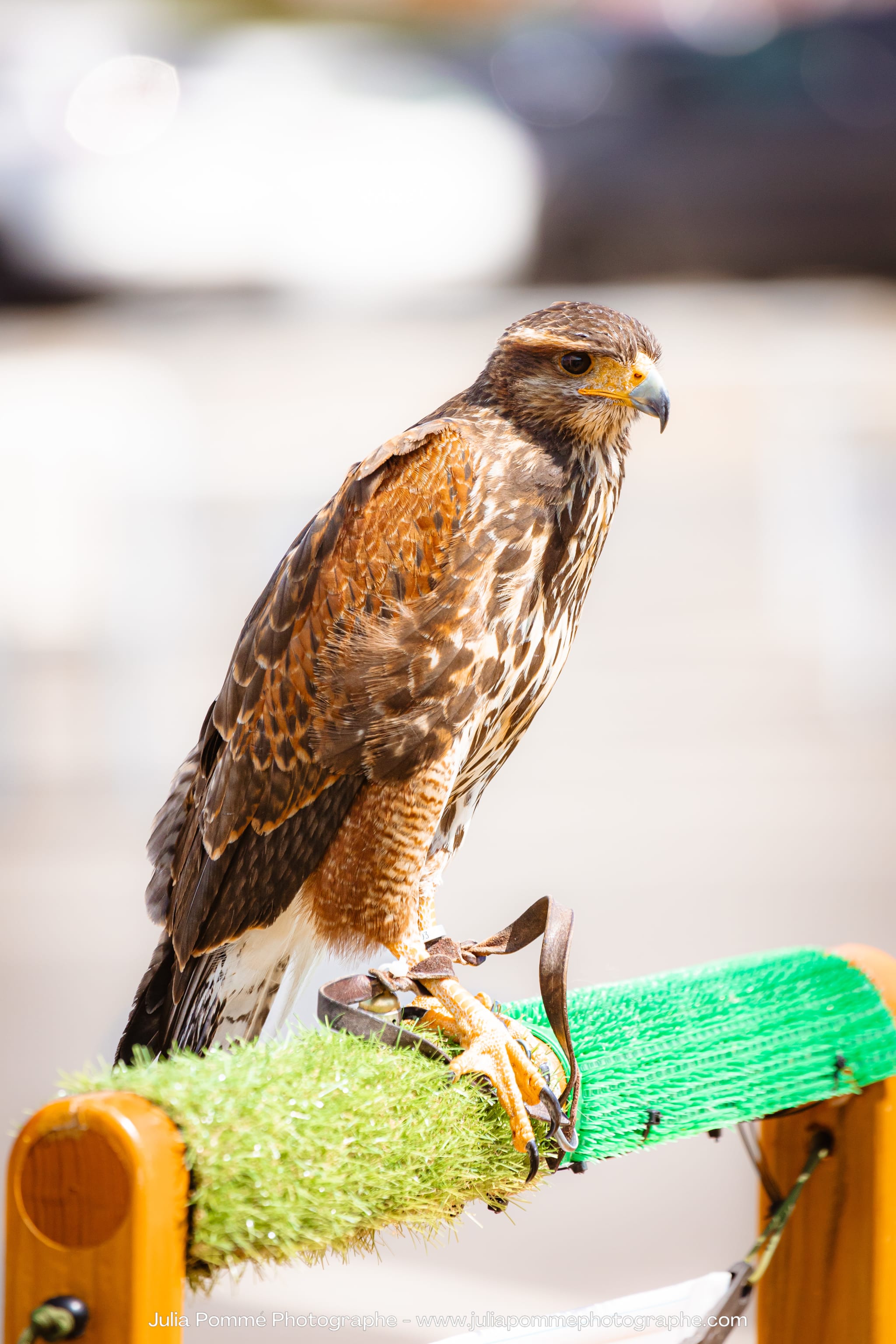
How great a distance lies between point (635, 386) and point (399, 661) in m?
Result: 0.42

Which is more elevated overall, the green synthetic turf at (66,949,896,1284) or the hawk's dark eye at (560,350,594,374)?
the hawk's dark eye at (560,350,594,374)

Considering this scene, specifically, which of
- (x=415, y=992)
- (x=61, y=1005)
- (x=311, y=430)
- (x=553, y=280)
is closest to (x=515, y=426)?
(x=415, y=992)

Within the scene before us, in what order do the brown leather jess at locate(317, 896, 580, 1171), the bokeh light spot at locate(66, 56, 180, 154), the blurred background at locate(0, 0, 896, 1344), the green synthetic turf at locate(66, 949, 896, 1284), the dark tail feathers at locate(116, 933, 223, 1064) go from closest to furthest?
1. the green synthetic turf at locate(66, 949, 896, 1284)
2. the brown leather jess at locate(317, 896, 580, 1171)
3. the dark tail feathers at locate(116, 933, 223, 1064)
4. the blurred background at locate(0, 0, 896, 1344)
5. the bokeh light spot at locate(66, 56, 180, 154)

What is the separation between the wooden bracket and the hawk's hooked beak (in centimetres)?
96

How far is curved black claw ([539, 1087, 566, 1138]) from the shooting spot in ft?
4.35

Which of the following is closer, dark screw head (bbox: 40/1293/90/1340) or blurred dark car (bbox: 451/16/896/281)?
dark screw head (bbox: 40/1293/90/1340)

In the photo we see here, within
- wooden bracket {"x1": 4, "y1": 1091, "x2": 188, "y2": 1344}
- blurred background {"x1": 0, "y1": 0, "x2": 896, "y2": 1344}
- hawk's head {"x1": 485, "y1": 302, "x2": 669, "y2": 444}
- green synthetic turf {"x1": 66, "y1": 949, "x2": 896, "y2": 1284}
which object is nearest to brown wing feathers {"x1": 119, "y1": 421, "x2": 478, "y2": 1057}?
hawk's head {"x1": 485, "y1": 302, "x2": 669, "y2": 444}

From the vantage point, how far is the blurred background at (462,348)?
8938mm

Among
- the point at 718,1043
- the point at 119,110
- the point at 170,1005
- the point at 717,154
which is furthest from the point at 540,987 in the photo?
the point at 119,110

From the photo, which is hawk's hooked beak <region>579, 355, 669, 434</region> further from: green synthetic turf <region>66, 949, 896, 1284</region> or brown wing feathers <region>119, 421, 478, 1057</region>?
green synthetic turf <region>66, 949, 896, 1284</region>

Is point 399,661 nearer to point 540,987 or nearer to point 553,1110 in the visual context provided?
point 540,987

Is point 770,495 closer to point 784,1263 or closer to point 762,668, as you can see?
point 762,668

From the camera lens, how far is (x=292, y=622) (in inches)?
60.0

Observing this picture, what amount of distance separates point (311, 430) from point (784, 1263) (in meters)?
9.12
